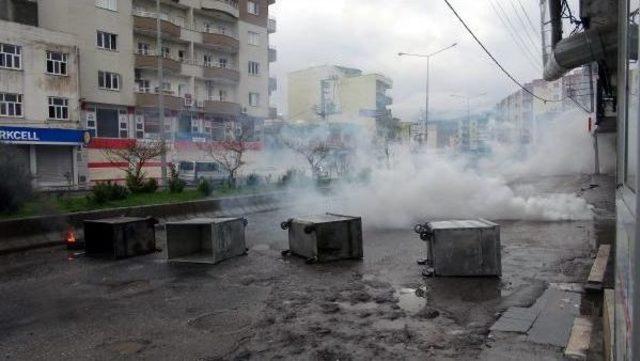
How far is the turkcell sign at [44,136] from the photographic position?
2836cm

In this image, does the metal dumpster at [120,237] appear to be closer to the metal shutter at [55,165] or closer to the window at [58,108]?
the metal shutter at [55,165]

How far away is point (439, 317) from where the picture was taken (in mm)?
5730

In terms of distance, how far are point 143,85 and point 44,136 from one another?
33.4 ft

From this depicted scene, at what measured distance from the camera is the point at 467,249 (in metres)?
7.38

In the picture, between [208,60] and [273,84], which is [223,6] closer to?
[208,60]

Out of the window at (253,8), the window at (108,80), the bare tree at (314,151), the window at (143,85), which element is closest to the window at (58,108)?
the window at (108,80)

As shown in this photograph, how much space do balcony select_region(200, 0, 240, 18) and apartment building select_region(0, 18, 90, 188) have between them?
1332 cm

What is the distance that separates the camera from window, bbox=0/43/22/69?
28.8 meters

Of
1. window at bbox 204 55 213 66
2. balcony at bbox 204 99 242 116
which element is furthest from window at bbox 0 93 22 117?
window at bbox 204 55 213 66

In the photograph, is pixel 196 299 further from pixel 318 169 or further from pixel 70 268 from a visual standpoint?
pixel 318 169

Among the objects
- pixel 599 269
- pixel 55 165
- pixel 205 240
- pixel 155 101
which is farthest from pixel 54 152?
pixel 599 269

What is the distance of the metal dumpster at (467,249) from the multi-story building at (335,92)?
2362 inches

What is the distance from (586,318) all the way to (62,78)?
33.4 meters

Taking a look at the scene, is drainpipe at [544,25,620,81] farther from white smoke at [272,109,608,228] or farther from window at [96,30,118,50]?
window at [96,30,118,50]
